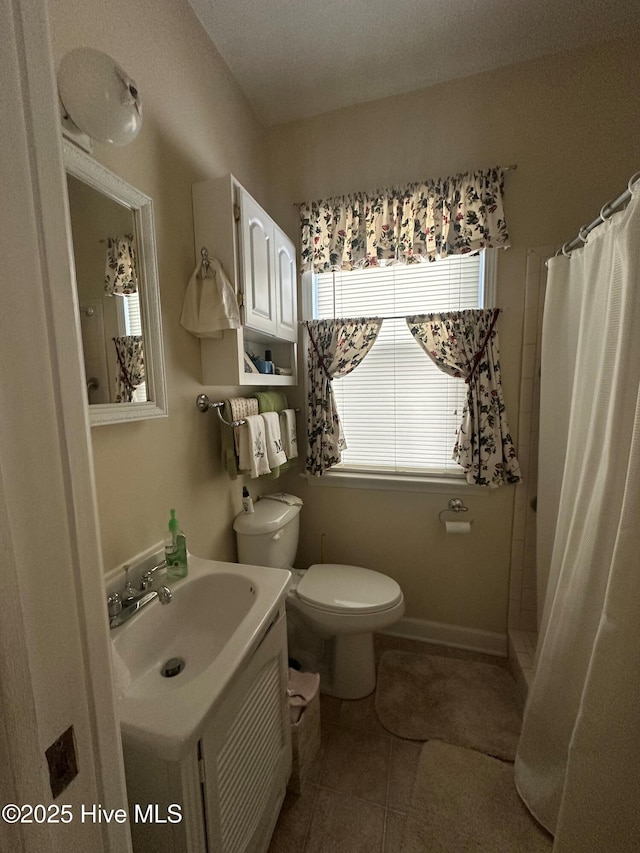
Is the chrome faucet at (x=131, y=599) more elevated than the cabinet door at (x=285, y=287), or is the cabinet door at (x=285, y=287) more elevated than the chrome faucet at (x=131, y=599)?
the cabinet door at (x=285, y=287)

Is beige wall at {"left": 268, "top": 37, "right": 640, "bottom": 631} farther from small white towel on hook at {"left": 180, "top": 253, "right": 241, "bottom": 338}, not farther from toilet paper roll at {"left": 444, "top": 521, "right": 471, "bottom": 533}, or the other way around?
small white towel on hook at {"left": 180, "top": 253, "right": 241, "bottom": 338}

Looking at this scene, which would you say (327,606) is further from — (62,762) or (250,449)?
(62,762)

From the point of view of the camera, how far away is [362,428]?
1925 millimetres

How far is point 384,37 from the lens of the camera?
1377mm

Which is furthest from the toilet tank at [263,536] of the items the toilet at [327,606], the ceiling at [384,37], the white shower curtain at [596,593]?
the ceiling at [384,37]

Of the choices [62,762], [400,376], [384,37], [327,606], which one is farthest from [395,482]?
[384,37]

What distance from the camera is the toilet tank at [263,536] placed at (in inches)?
57.9

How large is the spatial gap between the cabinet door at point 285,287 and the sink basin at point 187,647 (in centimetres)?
107

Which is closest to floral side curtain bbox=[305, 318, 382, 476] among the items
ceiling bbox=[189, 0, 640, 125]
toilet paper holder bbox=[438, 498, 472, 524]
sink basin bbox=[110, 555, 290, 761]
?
toilet paper holder bbox=[438, 498, 472, 524]

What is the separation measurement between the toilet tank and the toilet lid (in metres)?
0.19

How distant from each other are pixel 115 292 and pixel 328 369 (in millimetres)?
1091

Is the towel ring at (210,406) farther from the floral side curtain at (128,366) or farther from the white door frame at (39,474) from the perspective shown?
the white door frame at (39,474)

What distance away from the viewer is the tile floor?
1.05m

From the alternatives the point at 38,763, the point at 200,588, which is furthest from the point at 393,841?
the point at 38,763
